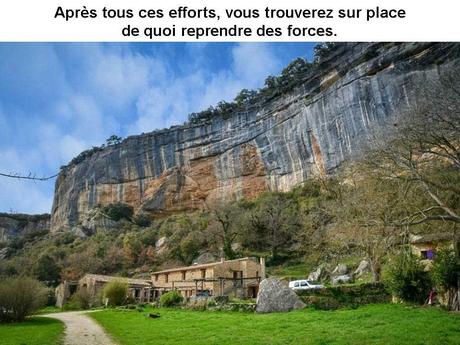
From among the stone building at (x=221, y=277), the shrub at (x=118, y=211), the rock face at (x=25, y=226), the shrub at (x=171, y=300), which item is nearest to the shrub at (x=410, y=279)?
the stone building at (x=221, y=277)

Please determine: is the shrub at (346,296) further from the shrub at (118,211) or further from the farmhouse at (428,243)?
the shrub at (118,211)

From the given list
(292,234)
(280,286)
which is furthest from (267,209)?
(280,286)

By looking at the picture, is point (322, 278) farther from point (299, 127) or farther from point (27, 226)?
point (27, 226)

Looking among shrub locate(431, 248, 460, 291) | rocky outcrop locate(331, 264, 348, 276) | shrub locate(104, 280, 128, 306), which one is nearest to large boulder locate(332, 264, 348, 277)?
rocky outcrop locate(331, 264, 348, 276)

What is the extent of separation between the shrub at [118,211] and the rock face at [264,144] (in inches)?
72.2

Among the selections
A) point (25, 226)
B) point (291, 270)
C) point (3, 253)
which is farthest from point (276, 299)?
point (25, 226)

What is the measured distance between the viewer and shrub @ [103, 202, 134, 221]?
8362 cm

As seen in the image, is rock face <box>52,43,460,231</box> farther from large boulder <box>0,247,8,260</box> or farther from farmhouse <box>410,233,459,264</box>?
large boulder <box>0,247,8,260</box>

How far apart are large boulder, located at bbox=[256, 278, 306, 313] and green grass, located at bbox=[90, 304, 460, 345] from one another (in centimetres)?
408

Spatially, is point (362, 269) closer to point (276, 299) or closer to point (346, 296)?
point (346, 296)

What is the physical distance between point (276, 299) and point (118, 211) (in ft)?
218

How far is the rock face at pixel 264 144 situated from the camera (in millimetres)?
52531

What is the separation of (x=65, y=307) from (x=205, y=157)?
45004 mm

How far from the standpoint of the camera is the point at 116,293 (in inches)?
1474
